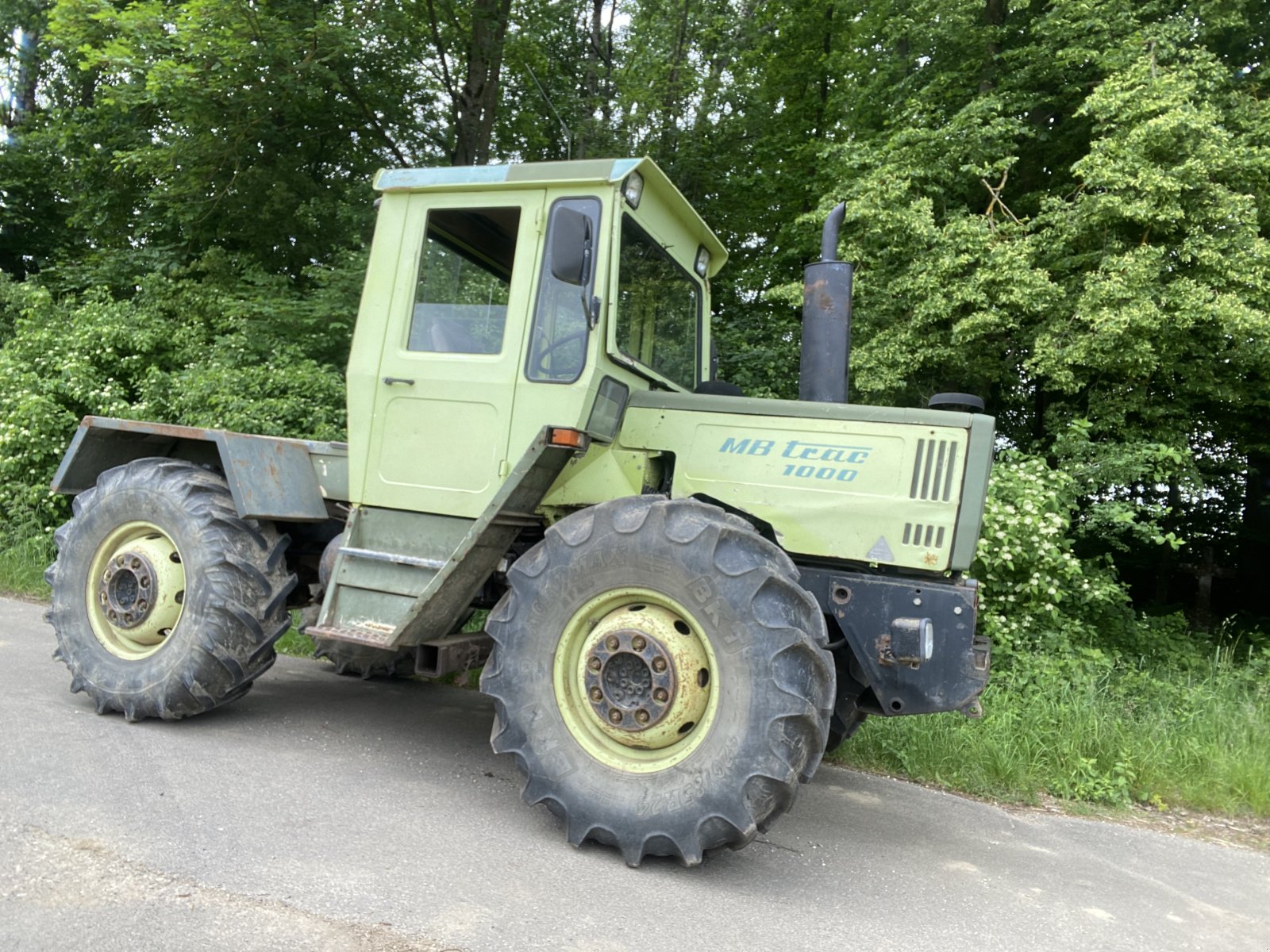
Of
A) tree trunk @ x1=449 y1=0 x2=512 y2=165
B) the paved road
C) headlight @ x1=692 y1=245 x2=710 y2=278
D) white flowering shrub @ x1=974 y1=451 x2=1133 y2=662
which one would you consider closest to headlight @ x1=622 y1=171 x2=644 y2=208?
headlight @ x1=692 y1=245 x2=710 y2=278

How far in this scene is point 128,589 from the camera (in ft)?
14.3

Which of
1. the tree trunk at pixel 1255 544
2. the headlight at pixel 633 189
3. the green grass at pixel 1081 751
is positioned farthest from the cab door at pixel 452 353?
the tree trunk at pixel 1255 544

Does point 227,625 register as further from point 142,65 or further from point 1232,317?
point 142,65

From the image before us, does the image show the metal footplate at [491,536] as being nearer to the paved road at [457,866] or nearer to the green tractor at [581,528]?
the green tractor at [581,528]

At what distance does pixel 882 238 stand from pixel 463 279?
16.8ft

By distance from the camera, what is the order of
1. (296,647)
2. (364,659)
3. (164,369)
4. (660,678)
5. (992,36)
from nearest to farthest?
(660,678), (364,659), (296,647), (992,36), (164,369)

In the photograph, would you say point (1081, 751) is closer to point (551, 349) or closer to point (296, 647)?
point (551, 349)

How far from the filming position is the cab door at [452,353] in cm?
Answer: 387

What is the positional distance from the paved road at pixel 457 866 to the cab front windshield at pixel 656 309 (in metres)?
2.05

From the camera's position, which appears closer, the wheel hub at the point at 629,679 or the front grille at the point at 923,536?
the wheel hub at the point at 629,679

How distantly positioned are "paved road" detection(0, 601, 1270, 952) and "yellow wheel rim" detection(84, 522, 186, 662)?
15.5 inches

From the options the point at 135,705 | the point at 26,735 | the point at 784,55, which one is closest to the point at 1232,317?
the point at 135,705

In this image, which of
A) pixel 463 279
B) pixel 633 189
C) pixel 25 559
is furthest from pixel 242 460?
pixel 25 559

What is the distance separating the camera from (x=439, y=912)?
2.68m
